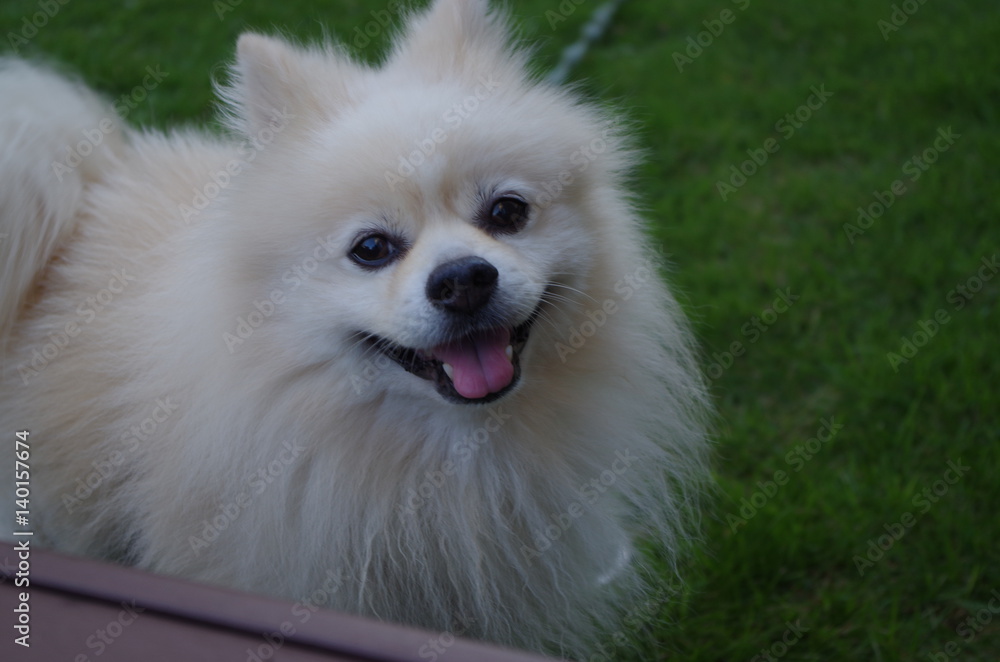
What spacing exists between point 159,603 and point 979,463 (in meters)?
2.80

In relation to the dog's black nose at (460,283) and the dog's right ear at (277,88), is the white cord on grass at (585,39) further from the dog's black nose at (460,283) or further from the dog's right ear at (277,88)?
the dog's black nose at (460,283)

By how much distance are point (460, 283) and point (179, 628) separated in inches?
32.4

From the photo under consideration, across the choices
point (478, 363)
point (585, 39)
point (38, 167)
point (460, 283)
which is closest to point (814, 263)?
point (585, 39)

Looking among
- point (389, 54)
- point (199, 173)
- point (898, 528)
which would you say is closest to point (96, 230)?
point (199, 173)

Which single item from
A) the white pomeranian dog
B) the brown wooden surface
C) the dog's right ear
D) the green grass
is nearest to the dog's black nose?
the white pomeranian dog

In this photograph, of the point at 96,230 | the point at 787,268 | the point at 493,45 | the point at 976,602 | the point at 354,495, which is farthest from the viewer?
the point at 787,268

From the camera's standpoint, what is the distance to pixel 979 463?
117 inches

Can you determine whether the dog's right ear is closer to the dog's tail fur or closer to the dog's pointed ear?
the dog's pointed ear

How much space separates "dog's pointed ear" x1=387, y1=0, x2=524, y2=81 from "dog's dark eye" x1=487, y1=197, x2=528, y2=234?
14.8 inches

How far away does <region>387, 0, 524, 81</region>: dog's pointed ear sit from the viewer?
210 cm

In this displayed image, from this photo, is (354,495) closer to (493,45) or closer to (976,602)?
(493,45)

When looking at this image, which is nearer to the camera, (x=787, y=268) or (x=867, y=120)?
(x=787, y=268)

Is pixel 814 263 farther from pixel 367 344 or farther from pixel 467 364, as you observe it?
pixel 367 344

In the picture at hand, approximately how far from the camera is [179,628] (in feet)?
4.52
